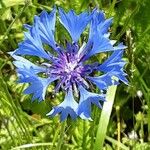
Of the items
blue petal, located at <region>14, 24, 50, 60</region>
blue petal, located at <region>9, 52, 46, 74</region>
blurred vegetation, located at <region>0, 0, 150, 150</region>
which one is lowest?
blurred vegetation, located at <region>0, 0, 150, 150</region>

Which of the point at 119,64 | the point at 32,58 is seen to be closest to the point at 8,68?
the point at 32,58

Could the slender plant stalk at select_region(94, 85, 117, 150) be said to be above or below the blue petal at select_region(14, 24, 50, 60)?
below

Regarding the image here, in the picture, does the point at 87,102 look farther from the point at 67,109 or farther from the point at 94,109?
the point at 94,109

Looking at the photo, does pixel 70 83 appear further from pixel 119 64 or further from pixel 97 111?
pixel 97 111

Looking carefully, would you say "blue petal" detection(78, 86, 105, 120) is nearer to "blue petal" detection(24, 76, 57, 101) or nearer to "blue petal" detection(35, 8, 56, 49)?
"blue petal" detection(24, 76, 57, 101)

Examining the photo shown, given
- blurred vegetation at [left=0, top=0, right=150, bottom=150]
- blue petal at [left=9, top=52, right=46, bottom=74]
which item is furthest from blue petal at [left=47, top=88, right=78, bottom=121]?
blurred vegetation at [left=0, top=0, right=150, bottom=150]

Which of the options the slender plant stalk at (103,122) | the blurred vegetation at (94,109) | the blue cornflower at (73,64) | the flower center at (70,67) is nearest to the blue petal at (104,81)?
the blue cornflower at (73,64)

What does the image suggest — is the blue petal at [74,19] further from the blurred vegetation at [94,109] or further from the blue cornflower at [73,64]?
the blurred vegetation at [94,109]
